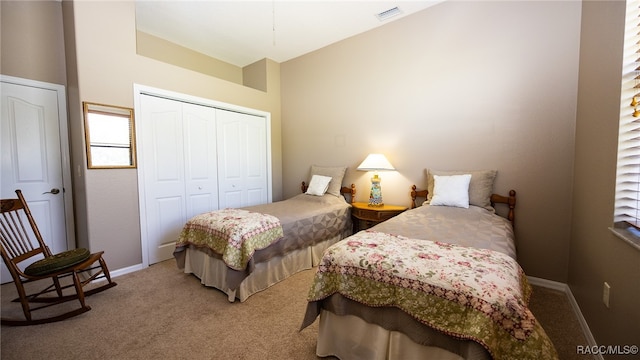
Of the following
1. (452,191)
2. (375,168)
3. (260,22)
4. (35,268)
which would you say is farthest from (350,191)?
(35,268)

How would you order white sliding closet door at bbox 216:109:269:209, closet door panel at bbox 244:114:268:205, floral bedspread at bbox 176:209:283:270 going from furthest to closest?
1. closet door panel at bbox 244:114:268:205
2. white sliding closet door at bbox 216:109:269:209
3. floral bedspread at bbox 176:209:283:270

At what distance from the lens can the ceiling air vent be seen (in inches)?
115

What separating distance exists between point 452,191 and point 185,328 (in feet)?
8.47

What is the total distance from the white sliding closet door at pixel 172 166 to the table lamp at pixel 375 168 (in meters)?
2.13

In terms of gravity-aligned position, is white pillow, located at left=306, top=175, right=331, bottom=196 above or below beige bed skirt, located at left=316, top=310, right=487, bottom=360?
above

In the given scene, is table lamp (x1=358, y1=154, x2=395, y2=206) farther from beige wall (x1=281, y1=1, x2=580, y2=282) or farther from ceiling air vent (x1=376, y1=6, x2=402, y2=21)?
ceiling air vent (x1=376, y1=6, x2=402, y2=21)

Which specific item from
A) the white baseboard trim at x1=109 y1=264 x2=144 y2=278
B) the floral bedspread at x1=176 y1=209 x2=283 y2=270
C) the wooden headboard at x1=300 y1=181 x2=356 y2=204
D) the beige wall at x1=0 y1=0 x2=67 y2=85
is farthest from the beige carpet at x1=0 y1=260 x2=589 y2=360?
the beige wall at x1=0 y1=0 x2=67 y2=85

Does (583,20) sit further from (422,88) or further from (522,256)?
(522,256)

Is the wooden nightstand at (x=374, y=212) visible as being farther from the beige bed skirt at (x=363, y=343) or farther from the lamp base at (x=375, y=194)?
the beige bed skirt at (x=363, y=343)

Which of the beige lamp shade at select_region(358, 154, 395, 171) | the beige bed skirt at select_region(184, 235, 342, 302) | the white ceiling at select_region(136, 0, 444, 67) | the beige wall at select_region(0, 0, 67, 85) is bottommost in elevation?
the beige bed skirt at select_region(184, 235, 342, 302)

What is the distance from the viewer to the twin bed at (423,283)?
39.6 inches

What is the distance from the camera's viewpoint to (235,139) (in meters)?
3.77

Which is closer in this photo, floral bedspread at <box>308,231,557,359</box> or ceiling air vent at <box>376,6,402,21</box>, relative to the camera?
floral bedspread at <box>308,231,557,359</box>

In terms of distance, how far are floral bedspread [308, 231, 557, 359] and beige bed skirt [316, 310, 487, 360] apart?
6.5 inches
